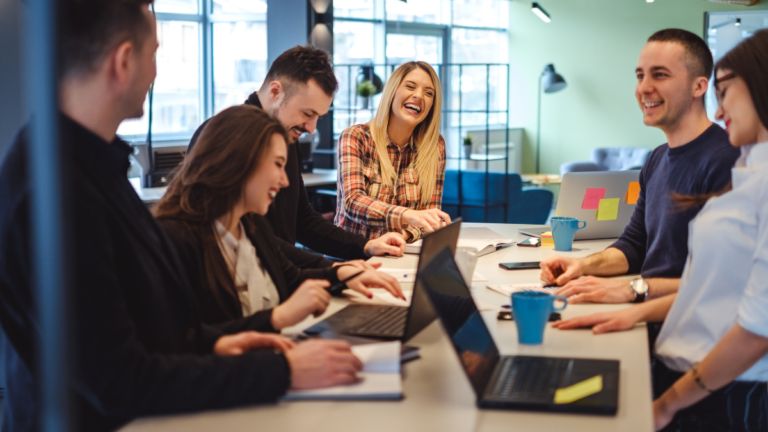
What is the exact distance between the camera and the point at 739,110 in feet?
4.48

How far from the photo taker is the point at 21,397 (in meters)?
1.08

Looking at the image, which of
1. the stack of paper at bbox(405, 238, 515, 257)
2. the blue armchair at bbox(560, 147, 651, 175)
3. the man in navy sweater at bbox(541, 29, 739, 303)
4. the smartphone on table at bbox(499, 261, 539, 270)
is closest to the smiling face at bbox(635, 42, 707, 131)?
the man in navy sweater at bbox(541, 29, 739, 303)

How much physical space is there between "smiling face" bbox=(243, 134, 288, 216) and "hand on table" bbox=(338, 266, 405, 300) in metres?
0.35

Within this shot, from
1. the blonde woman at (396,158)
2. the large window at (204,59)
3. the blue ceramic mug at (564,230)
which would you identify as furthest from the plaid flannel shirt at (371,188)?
the large window at (204,59)

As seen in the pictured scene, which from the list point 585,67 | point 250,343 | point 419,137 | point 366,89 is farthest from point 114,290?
point 585,67

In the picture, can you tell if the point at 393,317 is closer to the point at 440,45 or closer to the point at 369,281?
the point at 369,281

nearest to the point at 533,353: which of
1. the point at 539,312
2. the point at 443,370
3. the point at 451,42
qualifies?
the point at 539,312

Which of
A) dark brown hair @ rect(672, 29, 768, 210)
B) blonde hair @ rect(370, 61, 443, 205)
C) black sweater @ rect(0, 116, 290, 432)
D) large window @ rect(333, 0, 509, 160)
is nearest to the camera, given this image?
black sweater @ rect(0, 116, 290, 432)

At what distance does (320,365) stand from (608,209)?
1.81m

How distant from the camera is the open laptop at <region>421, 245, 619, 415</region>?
1.08 meters

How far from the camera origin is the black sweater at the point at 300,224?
2225 mm

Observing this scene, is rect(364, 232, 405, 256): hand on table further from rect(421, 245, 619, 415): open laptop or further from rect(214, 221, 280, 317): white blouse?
rect(421, 245, 619, 415): open laptop

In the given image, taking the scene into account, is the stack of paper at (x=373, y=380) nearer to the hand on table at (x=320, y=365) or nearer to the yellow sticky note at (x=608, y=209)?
the hand on table at (x=320, y=365)

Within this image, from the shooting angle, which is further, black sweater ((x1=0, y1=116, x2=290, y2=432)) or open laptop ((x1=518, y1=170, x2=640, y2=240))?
open laptop ((x1=518, y1=170, x2=640, y2=240))
